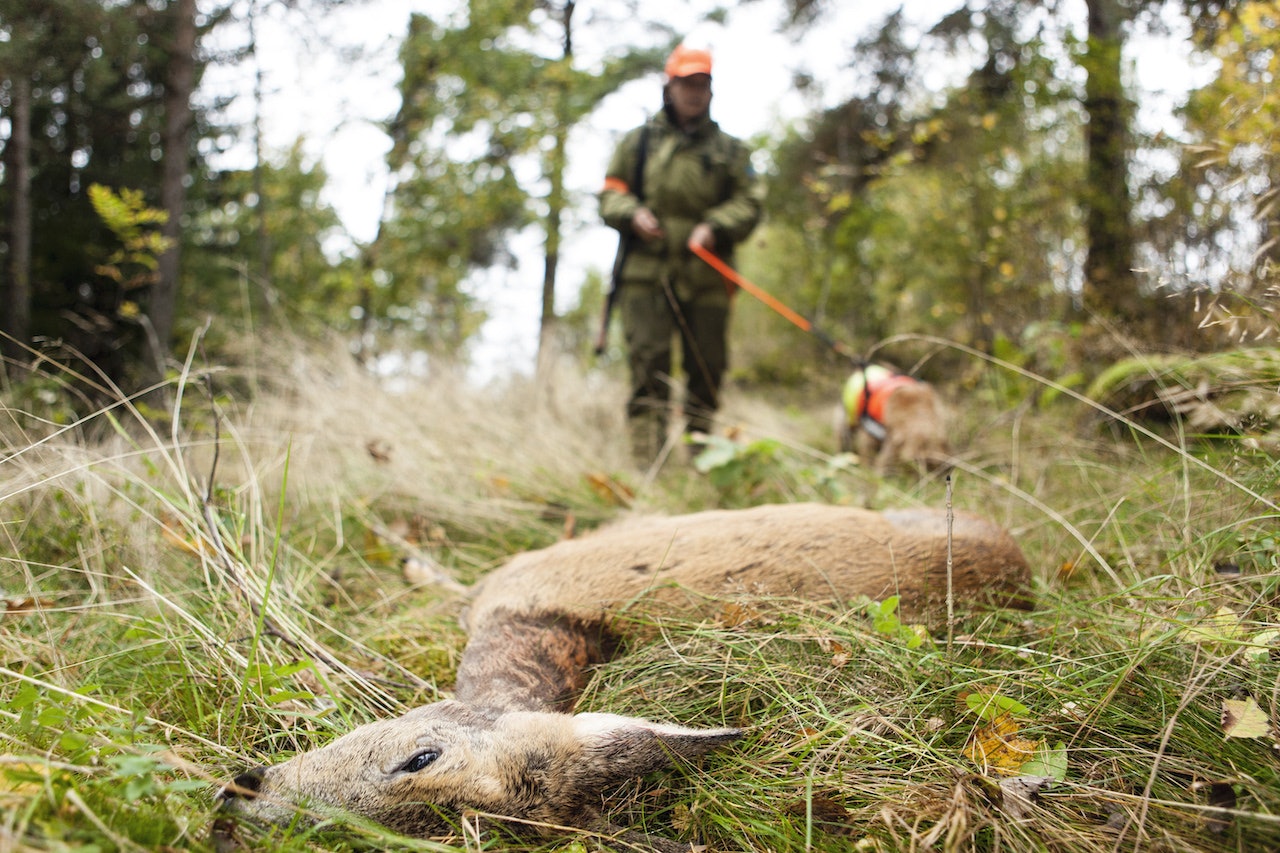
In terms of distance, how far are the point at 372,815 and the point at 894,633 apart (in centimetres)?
142

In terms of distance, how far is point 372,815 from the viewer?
5.23ft

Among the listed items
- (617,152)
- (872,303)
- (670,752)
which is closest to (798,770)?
(670,752)

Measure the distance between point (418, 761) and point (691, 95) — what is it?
5.00m

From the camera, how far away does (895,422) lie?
534 centimetres

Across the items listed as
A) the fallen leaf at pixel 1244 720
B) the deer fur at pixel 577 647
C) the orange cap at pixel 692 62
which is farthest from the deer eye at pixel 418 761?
the orange cap at pixel 692 62

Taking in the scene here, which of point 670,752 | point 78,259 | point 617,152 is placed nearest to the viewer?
point 670,752

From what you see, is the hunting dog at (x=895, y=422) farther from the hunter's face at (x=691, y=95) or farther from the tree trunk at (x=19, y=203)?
the tree trunk at (x=19, y=203)

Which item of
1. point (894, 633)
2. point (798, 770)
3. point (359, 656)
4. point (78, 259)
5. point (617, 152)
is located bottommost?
point (359, 656)

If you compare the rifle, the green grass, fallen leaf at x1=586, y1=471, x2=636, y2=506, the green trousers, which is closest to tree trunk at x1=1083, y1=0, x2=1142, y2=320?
the green grass

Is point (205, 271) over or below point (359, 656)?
over

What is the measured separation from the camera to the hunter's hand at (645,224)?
544 centimetres

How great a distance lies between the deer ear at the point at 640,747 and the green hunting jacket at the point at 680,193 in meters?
4.32

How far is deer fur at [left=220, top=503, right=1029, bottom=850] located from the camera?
1648 millimetres

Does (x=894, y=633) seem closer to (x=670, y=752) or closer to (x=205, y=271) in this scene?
(x=670, y=752)
